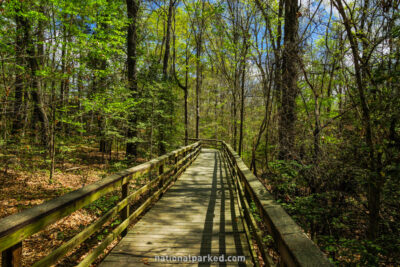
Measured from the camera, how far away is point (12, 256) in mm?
1363

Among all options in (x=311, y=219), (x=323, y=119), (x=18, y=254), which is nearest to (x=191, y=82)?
(x=323, y=119)

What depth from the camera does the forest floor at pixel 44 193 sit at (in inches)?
164

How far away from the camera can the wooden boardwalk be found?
2686 mm

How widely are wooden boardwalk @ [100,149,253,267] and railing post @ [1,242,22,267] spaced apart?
1.32 m

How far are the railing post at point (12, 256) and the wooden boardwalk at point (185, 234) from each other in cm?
132

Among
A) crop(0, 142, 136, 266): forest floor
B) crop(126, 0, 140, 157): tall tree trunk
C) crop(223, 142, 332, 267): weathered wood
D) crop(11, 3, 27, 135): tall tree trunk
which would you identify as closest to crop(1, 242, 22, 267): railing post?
crop(223, 142, 332, 267): weathered wood

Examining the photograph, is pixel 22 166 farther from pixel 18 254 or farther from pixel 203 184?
pixel 18 254

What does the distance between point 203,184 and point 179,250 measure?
3.98 metres

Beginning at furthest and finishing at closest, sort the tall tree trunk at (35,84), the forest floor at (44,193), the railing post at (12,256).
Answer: the tall tree trunk at (35,84) < the forest floor at (44,193) < the railing post at (12,256)

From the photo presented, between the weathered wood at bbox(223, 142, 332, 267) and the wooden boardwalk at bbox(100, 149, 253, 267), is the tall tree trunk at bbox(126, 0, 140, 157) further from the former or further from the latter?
the weathered wood at bbox(223, 142, 332, 267)

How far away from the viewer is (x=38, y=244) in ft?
13.7

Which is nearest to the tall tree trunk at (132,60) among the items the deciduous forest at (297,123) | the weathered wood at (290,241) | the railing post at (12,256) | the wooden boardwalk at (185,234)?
the deciduous forest at (297,123)

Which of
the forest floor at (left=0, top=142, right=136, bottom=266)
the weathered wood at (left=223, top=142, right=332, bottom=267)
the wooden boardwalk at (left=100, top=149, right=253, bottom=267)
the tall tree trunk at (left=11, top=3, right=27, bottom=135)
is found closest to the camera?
the weathered wood at (left=223, top=142, right=332, bottom=267)

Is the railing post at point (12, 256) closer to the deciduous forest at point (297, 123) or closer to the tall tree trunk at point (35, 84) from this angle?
the deciduous forest at point (297, 123)
